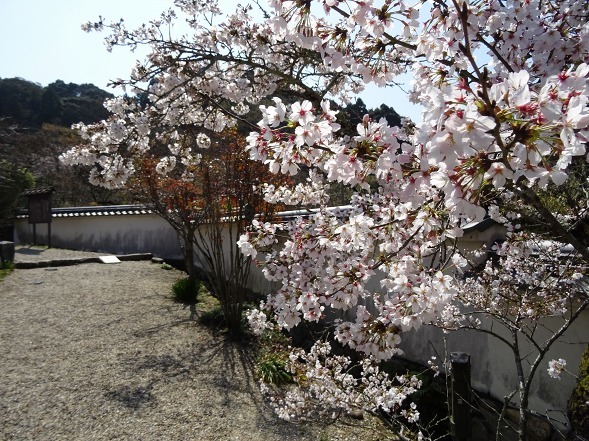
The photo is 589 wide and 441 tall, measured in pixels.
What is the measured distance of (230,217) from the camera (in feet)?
25.0

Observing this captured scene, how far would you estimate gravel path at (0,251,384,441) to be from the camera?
4.12m

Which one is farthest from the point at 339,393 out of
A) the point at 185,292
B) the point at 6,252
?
the point at 6,252

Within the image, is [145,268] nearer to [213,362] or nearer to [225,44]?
[213,362]

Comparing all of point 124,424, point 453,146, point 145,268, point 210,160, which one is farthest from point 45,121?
point 453,146

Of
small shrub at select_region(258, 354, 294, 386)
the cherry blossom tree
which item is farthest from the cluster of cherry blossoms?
small shrub at select_region(258, 354, 294, 386)

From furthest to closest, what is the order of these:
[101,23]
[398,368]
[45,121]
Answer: [45,121]
[398,368]
[101,23]

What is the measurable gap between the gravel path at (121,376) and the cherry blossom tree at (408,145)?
3.07 ft

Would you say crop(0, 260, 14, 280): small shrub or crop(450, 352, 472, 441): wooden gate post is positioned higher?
crop(450, 352, 472, 441): wooden gate post

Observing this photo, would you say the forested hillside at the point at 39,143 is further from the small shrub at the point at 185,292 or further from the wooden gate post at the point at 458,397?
the wooden gate post at the point at 458,397

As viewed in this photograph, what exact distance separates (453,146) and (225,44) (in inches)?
151

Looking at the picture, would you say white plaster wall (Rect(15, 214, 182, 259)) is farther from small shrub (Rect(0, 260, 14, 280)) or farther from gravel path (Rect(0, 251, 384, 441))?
gravel path (Rect(0, 251, 384, 441))

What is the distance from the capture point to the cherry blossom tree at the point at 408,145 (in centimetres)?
95

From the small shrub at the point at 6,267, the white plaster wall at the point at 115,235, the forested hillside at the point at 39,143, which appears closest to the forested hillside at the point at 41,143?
the forested hillside at the point at 39,143

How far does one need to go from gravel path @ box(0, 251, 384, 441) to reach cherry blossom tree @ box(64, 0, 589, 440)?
935 millimetres
